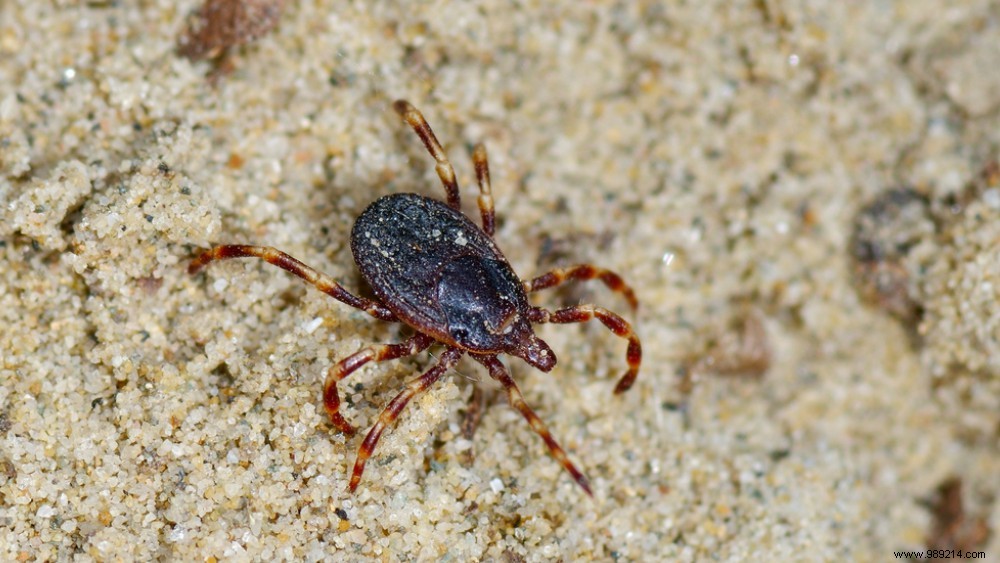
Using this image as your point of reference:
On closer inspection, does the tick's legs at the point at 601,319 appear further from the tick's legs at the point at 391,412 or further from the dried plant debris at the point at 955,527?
the dried plant debris at the point at 955,527

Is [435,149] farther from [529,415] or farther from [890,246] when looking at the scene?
[890,246]

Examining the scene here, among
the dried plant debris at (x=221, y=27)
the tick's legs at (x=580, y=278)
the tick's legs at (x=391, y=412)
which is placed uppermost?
the dried plant debris at (x=221, y=27)

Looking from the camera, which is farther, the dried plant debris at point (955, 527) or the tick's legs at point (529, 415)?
the dried plant debris at point (955, 527)

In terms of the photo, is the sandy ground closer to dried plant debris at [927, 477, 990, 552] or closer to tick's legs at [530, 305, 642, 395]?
dried plant debris at [927, 477, 990, 552]

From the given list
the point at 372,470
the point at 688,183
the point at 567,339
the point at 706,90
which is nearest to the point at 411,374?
the point at 372,470

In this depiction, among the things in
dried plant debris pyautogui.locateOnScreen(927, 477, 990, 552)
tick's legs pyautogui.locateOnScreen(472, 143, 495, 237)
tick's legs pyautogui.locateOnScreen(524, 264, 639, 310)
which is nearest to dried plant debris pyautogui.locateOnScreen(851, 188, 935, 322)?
dried plant debris pyautogui.locateOnScreen(927, 477, 990, 552)

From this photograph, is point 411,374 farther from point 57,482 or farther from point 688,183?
point 688,183

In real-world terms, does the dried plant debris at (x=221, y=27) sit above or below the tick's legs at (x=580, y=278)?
above

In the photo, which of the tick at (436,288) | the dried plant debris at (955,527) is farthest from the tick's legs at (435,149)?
the dried plant debris at (955,527)
